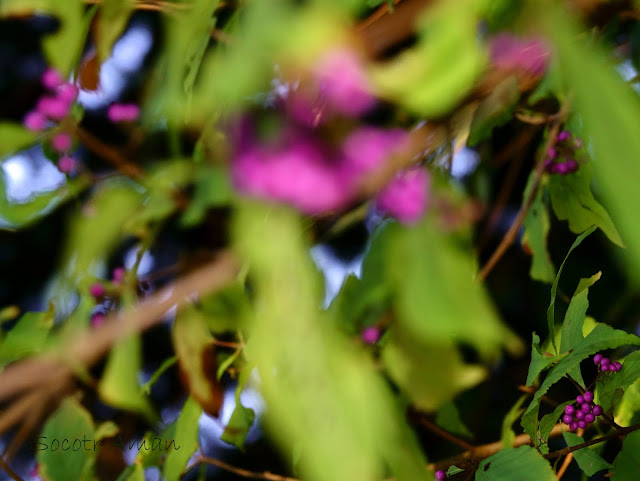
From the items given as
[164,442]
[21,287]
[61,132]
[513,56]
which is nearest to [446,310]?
[513,56]

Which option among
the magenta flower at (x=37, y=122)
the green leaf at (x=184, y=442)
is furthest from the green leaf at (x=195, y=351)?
the magenta flower at (x=37, y=122)

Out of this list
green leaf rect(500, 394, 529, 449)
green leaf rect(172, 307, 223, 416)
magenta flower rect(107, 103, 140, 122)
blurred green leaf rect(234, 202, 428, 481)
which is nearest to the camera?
blurred green leaf rect(234, 202, 428, 481)

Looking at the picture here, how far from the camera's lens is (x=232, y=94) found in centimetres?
20

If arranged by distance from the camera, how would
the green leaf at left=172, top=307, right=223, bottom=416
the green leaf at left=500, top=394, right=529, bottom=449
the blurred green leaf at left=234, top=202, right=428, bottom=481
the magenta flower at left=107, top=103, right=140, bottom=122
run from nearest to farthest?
the blurred green leaf at left=234, top=202, right=428, bottom=481, the green leaf at left=500, top=394, right=529, bottom=449, the green leaf at left=172, top=307, right=223, bottom=416, the magenta flower at left=107, top=103, right=140, bottom=122

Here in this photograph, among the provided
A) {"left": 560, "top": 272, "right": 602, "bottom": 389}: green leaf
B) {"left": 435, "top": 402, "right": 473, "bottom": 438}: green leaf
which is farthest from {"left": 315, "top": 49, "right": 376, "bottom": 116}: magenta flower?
{"left": 435, "top": 402, "right": 473, "bottom": 438}: green leaf

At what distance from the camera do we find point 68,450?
0.46 metres

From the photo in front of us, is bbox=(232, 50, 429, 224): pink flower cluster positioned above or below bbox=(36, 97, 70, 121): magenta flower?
below

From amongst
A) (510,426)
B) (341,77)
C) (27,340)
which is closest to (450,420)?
(510,426)

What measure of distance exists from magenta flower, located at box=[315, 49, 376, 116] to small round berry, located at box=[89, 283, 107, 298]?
310 millimetres

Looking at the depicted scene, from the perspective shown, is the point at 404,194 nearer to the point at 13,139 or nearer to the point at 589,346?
the point at 589,346

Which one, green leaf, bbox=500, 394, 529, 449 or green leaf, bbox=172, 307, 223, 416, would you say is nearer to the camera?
green leaf, bbox=500, 394, 529, 449

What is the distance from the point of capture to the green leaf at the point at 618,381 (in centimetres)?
27

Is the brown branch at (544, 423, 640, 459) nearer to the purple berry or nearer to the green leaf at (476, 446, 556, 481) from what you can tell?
the green leaf at (476, 446, 556, 481)

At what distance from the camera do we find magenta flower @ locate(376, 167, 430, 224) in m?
0.43
